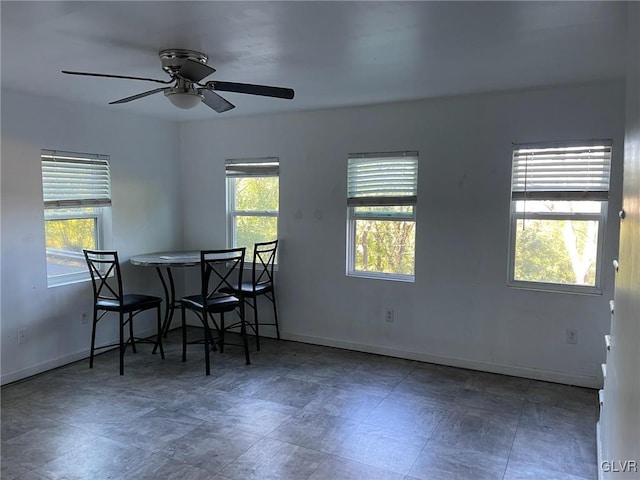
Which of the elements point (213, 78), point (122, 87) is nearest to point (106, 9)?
point (213, 78)

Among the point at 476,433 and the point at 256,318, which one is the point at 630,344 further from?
the point at 256,318

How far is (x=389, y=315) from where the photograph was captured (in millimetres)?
4102

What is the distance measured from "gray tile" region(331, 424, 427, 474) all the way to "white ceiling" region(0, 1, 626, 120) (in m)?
2.23

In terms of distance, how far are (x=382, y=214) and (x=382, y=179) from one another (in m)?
0.32

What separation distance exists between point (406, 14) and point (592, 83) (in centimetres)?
193

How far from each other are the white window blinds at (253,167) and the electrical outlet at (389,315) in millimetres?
1714

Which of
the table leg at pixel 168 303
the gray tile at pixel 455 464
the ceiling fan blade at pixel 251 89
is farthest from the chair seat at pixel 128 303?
the gray tile at pixel 455 464

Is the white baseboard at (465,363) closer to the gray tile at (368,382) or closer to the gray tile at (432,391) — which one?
the gray tile at (432,391)

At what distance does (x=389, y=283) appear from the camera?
13.4 ft

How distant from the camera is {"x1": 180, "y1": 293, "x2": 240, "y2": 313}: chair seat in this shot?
12.3 ft

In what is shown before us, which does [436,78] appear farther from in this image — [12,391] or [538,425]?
[12,391]

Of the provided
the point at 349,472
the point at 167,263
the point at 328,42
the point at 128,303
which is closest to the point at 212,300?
the point at 167,263

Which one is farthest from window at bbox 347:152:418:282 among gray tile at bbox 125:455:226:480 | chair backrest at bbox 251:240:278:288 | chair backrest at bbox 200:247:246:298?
gray tile at bbox 125:455:226:480

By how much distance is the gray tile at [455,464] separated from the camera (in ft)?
7.64
